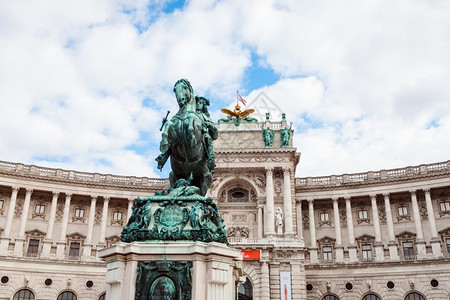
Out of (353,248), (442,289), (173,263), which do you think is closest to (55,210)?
(353,248)

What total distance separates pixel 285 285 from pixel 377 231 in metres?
13.1

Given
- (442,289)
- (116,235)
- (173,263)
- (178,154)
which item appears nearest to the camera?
(173,263)

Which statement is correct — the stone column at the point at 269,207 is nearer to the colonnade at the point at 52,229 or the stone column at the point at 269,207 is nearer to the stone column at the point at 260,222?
the stone column at the point at 260,222

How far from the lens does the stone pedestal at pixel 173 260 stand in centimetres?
851

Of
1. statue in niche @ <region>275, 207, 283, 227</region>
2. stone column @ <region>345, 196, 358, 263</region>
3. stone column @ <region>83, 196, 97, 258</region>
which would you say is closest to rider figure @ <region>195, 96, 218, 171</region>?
statue in niche @ <region>275, 207, 283, 227</region>

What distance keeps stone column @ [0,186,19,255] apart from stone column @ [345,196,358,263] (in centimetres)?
3537

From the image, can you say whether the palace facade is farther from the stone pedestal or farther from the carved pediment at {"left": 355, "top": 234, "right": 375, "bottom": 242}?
the stone pedestal

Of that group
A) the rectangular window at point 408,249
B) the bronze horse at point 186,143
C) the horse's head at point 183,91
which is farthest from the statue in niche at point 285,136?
the horse's head at point 183,91

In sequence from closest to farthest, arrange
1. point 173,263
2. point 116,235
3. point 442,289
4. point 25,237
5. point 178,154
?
point 173,263
point 178,154
point 442,289
point 25,237
point 116,235

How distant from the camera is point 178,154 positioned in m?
10.7

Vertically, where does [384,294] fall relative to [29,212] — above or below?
below

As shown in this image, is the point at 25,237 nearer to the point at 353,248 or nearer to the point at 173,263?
the point at 353,248

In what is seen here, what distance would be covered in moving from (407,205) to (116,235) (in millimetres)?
32318

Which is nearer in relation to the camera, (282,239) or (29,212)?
(282,239)
